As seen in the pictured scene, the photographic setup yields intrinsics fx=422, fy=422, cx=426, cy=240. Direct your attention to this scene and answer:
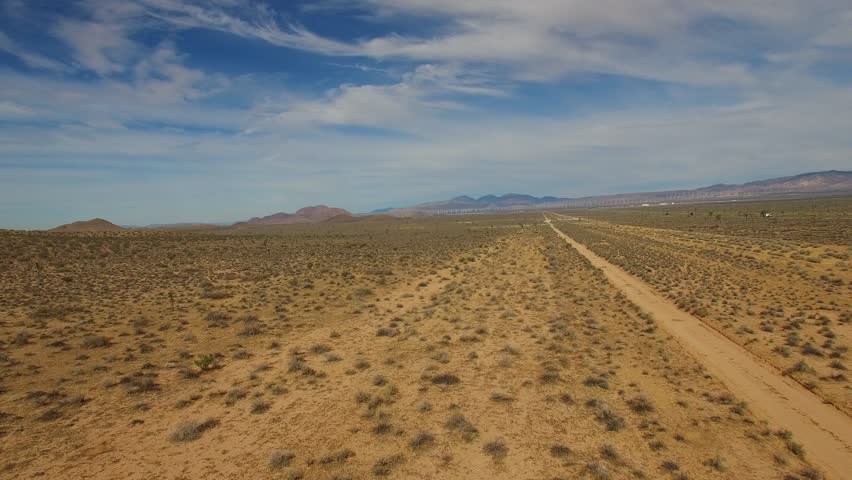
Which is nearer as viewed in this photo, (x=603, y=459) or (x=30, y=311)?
(x=603, y=459)

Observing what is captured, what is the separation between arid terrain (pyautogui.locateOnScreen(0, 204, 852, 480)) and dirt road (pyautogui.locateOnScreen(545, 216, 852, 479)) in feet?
0.67

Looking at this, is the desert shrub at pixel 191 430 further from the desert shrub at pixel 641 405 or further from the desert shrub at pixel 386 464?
the desert shrub at pixel 641 405

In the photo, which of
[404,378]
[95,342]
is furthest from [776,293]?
[95,342]

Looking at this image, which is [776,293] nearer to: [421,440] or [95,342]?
[421,440]

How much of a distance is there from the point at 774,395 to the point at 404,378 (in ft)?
30.1

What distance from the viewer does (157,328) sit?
17.0 meters

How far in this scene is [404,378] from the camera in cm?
1204

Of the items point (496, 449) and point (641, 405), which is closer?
point (496, 449)

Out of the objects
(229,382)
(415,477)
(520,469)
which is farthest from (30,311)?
(520,469)

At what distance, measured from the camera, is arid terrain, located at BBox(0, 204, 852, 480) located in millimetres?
8031

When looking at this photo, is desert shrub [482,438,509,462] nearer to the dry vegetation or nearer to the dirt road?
the dirt road

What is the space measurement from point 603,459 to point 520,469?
1588 mm

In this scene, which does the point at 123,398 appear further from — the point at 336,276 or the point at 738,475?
the point at 336,276

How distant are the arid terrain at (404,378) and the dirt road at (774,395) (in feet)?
0.67
